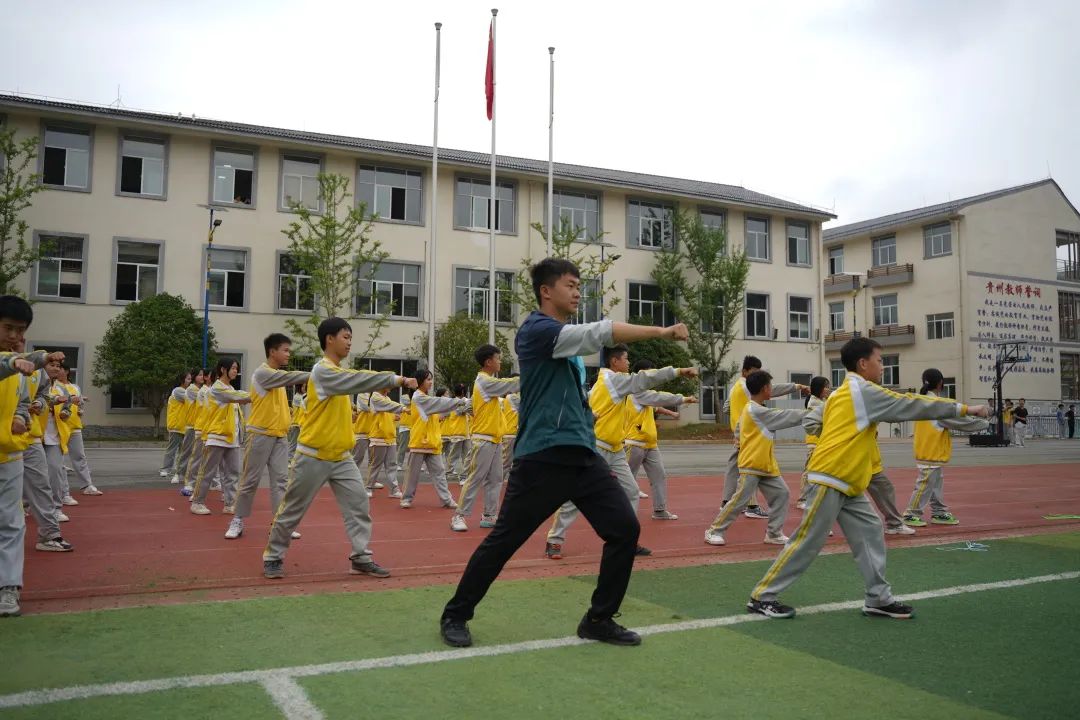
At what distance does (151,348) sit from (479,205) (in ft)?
44.9

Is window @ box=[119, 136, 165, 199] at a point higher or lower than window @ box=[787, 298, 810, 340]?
higher

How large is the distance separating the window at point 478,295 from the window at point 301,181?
6.08 m

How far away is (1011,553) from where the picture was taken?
8.15 metres

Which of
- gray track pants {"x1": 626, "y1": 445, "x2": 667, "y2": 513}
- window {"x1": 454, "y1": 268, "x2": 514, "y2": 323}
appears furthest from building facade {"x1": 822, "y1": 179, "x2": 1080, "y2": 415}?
gray track pants {"x1": 626, "y1": 445, "x2": 667, "y2": 513}

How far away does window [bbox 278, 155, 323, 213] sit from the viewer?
31.1 meters

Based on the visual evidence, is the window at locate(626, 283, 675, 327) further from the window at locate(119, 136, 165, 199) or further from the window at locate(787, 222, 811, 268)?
the window at locate(119, 136, 165, 199)

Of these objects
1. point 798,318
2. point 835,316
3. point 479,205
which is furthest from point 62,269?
point 835,316

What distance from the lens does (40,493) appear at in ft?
25.8

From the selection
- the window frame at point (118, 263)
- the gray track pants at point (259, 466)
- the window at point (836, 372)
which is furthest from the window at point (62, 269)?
the window at point (836, 372)

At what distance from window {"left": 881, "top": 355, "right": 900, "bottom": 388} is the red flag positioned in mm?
30943

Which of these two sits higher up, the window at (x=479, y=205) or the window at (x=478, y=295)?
the window at (x=479, y=205)

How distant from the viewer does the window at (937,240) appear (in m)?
45.2

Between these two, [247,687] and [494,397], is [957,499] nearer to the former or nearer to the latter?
[494,397]

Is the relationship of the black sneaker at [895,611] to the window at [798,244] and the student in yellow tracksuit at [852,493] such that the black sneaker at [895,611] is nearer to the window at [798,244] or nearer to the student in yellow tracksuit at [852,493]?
the student in yellow tracksuit at [852,493]
